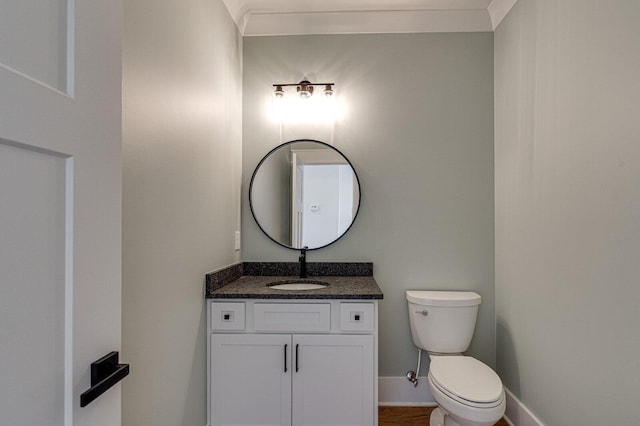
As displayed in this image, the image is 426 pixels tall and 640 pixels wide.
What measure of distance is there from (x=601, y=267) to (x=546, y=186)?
1.67 feet

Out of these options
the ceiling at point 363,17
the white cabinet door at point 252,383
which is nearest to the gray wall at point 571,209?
the ceiling at point 363,17

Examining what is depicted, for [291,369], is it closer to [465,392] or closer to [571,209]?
[465,392]

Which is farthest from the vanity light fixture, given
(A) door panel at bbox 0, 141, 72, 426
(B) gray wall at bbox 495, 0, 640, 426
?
(A) door panel at bbox 0, 141, 72, 426

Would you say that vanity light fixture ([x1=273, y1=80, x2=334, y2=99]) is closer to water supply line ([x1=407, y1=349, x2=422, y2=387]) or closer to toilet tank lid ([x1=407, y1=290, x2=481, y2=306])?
toilet tank lid ([x1=407, y1=290, x2=481, y2=306])

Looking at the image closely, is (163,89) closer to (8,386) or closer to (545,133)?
(8,386)

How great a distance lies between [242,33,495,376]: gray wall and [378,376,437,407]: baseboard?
0.06 metres

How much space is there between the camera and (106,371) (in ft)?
2.41

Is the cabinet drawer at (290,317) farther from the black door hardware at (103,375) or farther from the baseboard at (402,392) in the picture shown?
the black door hardware at (103,375)

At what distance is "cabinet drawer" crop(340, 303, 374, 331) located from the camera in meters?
1.96

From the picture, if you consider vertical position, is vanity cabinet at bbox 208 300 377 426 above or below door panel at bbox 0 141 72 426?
below

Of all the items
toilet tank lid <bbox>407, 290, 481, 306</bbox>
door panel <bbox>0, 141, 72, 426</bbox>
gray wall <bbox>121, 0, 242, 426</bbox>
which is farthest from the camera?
toilet tank lid <bbox>407, 290, 481, 306</bbox>

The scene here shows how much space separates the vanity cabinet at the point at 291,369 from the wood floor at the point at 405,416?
41 cm

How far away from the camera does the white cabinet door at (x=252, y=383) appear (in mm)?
1943

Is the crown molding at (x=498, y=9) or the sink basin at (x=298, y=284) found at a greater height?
the crown molding at (x=498, y=9)
